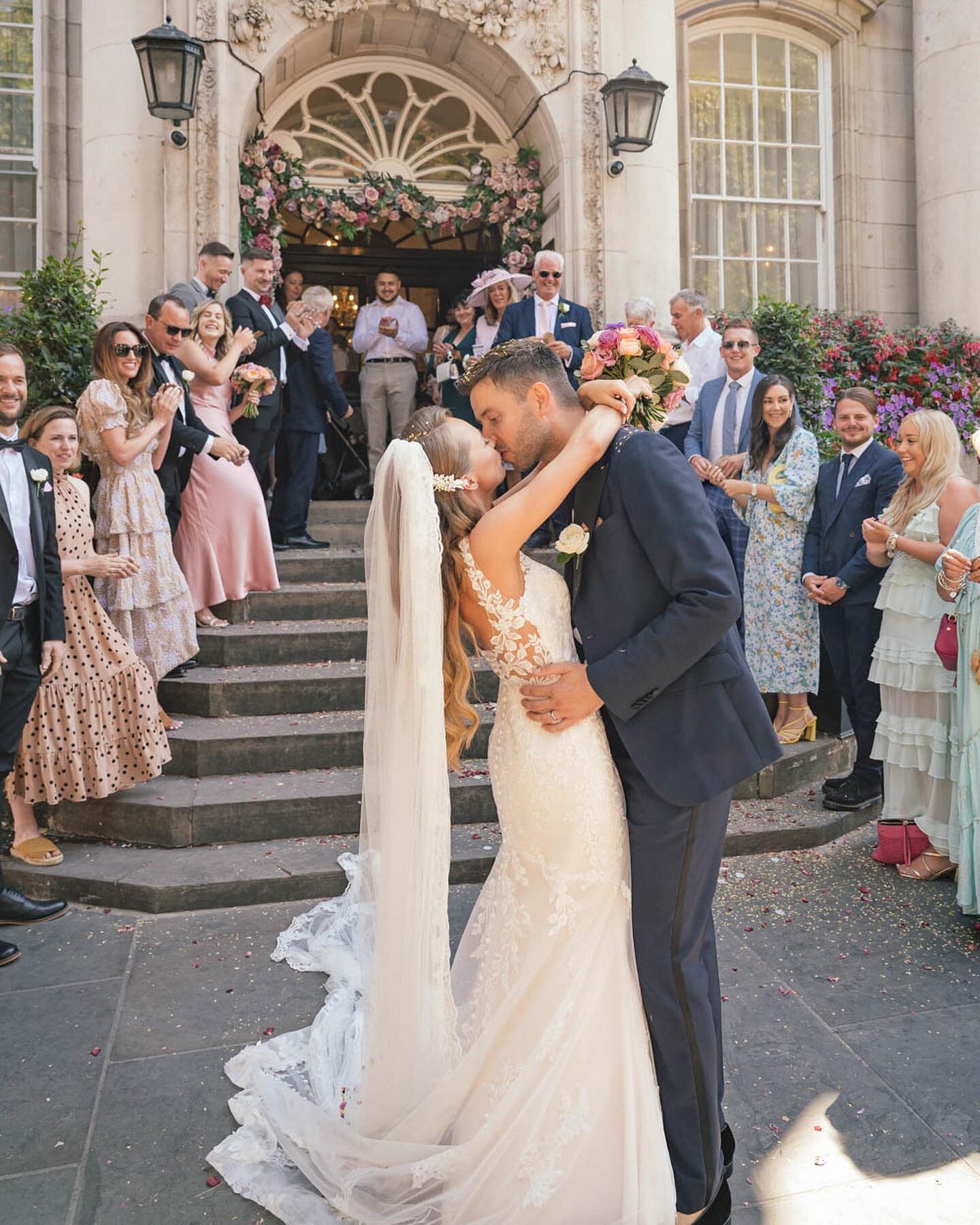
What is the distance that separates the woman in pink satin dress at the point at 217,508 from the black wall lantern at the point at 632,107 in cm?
403

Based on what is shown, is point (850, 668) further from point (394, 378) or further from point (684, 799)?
point (394, 378)

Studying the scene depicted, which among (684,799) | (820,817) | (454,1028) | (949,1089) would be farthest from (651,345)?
(820,817)

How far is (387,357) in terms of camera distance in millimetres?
9023

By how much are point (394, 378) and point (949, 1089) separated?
285 inches

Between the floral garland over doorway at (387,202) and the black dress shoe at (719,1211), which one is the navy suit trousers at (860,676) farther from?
the floral garland over doorway at (387,202)

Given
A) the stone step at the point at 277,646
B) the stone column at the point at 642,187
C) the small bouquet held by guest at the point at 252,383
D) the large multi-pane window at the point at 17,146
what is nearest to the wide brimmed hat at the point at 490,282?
the stone column at the point at 642,187

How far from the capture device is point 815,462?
596 centimetres

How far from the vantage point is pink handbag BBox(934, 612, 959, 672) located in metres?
4.50

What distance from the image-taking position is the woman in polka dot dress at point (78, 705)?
4.76m

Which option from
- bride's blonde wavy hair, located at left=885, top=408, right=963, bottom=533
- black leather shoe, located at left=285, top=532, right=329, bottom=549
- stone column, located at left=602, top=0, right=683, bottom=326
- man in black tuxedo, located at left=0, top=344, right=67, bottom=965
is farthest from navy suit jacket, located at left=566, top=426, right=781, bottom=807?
stone column, located at left=602, top=0, right=683, bottom=326

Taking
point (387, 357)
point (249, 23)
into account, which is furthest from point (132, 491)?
point (249, 23)

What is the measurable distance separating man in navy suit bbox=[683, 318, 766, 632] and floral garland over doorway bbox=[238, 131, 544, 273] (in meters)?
3.79

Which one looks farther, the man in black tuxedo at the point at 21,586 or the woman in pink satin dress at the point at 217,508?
the woman in pink satin dress at the point at 217,508

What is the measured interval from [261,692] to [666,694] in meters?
3.82
